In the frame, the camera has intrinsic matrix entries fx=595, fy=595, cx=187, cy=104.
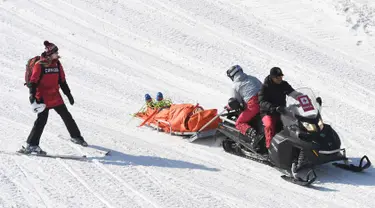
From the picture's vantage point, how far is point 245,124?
9.25 m

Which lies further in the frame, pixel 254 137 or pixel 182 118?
pixel 182 118

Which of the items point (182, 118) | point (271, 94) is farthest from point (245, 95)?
point (182, 118)

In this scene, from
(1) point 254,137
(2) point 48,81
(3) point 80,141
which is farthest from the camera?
(3) point 80,141

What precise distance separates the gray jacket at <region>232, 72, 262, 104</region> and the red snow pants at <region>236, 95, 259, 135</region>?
0.08 metres

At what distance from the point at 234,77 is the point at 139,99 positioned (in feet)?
11.3

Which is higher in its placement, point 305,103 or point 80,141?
point 305,103

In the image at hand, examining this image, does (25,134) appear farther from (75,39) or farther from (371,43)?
(371,43)

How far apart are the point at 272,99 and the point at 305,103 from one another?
0.59 m

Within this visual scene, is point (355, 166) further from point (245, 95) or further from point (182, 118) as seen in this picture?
point (182, 118)

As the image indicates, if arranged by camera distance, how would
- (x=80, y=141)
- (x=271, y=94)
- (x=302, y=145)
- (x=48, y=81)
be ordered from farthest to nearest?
(x=80, y=141) < (x=271, y=94) < (x=48, y=81) < (x=302, y=145)

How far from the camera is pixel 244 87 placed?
30.5ft

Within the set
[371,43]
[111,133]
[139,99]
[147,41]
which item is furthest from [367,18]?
[111,133]

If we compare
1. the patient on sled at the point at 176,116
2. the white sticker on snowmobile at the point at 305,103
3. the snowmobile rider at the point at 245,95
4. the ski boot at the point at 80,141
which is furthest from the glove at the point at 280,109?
the ski boot at the point at 80,141

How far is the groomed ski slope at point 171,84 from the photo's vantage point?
756 centimetres
